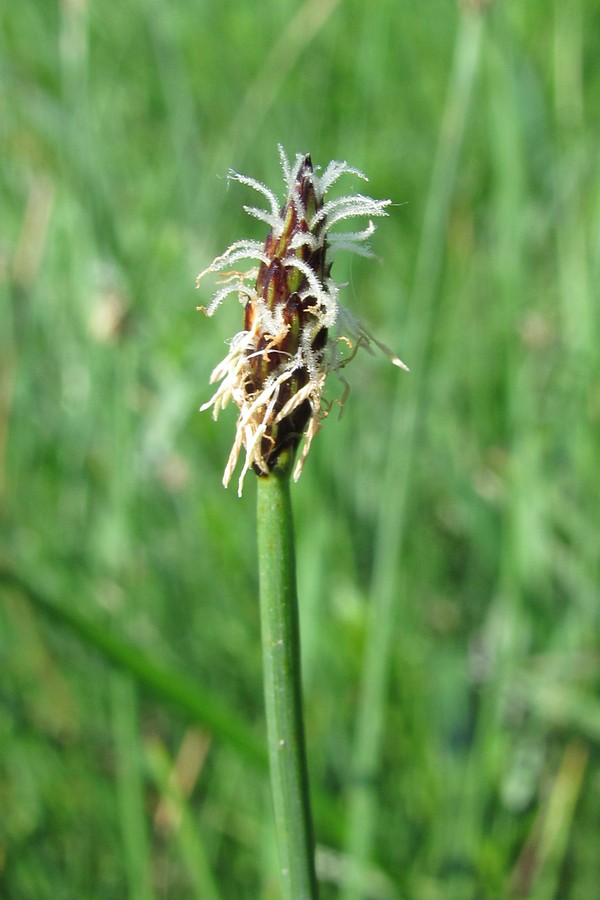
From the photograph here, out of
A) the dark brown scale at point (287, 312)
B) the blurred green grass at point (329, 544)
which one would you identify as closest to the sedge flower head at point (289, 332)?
the dark brown scale at point (287, 312)

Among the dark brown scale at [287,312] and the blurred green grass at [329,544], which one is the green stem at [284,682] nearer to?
the dark brown scale at [287,312]

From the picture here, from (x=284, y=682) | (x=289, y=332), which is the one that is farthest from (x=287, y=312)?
(x=284, y=682)

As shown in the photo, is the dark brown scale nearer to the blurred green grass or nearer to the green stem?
the green stem

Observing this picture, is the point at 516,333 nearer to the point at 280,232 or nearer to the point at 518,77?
the point at 518,77

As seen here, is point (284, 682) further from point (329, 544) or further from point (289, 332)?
point (329, 544)

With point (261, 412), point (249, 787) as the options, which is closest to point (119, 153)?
point (249, 787)
